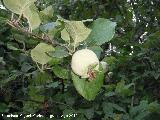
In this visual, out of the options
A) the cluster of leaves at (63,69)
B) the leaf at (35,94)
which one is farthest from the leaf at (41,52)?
the leaf at (35,94)

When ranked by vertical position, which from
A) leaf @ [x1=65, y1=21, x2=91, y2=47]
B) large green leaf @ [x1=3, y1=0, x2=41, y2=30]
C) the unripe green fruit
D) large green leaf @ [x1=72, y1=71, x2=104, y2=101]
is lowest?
large green leaf @ [x1=72, y1=71, x2=104, y2=101]

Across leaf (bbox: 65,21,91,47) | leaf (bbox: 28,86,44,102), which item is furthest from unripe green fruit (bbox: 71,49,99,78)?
leaf (bbox: 28,86,44,102)

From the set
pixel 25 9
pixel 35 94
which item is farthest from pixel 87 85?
pixel 35 94

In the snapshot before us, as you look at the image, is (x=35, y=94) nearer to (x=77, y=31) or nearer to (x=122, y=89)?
(x=122, y=89)

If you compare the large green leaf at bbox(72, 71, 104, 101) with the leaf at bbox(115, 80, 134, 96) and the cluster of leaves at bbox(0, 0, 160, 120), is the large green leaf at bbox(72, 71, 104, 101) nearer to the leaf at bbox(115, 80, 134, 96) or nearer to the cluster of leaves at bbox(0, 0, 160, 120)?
the cluster of leaves at bbox(0, 0, 160, 120)

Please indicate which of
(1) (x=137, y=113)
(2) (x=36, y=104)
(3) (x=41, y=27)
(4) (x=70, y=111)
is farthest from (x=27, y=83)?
(3) (x=41, y=27)

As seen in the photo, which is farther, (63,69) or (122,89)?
(122,89)
